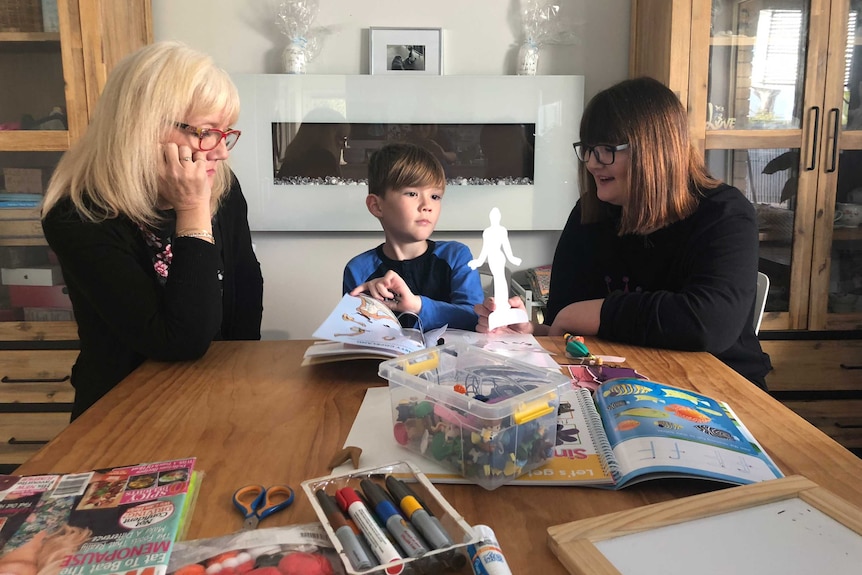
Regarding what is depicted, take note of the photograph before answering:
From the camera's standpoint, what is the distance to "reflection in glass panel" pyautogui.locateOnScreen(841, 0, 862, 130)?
2316 millimetres

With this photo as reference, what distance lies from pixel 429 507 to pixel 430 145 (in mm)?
2278

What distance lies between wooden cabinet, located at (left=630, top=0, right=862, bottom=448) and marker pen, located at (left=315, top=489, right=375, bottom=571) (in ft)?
7.27

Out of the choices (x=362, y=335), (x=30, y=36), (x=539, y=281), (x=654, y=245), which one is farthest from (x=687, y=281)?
(x=30, y=36)

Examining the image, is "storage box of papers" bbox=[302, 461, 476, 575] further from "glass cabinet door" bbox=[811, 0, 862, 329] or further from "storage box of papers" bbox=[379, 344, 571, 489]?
"glass cabinet door" bbox=[811, 0, 862, 329]

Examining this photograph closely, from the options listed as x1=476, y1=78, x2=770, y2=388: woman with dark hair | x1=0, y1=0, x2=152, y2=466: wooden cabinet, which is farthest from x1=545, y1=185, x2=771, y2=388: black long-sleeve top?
x1=0, y1=0, x2=152, y2=466: wooden cabinet

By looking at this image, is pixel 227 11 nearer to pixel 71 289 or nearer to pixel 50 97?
pixel 50 97

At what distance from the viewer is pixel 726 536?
1.67ft

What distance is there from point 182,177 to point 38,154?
5.44 feet

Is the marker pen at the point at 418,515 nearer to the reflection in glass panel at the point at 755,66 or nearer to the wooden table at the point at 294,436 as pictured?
the wooden table at the point at 294,436

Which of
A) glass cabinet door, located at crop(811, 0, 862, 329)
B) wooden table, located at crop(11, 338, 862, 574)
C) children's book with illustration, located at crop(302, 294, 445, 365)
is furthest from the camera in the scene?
glass cabinet door, located at crop(811, 0, 862, 329)

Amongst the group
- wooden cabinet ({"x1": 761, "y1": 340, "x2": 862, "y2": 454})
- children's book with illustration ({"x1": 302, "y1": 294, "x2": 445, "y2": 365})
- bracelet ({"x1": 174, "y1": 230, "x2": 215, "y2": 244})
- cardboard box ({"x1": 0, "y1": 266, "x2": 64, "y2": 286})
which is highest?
bracelet ({"x1": 174, "y1": 230, "x2": 215, "y2": 244})

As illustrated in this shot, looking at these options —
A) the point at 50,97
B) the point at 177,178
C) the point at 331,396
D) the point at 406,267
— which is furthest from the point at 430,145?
the point at 331,396

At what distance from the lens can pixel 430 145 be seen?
8.80ft

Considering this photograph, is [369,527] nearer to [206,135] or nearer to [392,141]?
[206,135]
